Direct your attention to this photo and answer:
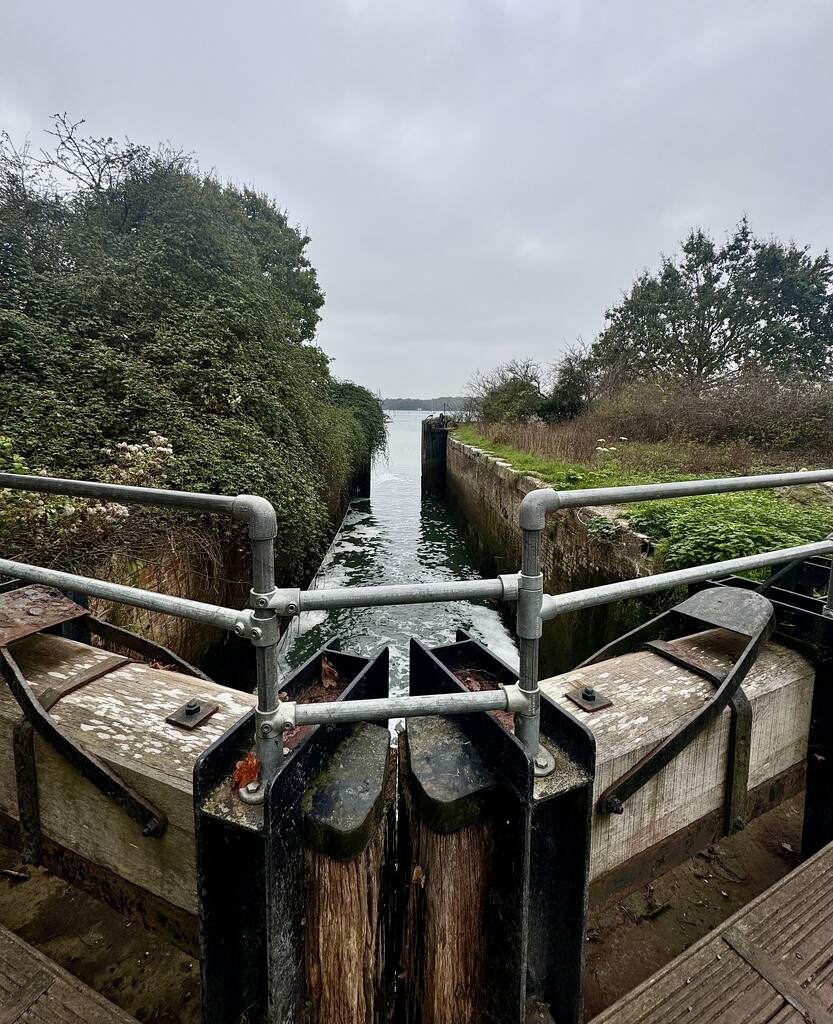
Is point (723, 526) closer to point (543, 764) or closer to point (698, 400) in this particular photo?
point (543, 764)

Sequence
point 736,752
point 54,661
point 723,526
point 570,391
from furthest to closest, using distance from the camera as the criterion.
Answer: point 570,391
point 723,526
point 54,661
point 736,752

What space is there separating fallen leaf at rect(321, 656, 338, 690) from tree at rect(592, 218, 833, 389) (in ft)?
63.4

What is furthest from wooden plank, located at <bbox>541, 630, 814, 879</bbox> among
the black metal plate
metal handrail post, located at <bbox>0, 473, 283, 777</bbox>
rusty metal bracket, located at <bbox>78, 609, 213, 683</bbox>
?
rusty metal bracket, located at <bbox>78, 609, 213, 683</bbox>

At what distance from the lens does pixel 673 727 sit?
1.46 m

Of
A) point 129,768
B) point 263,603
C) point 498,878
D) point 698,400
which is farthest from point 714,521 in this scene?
point 698,400

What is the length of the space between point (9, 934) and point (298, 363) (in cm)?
950

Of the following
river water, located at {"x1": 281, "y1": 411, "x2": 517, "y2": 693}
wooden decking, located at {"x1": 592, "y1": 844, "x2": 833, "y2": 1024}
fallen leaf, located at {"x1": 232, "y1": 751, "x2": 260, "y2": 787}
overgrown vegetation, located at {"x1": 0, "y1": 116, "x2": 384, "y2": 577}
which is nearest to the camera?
fallen leaf, located at {"x1": 232, "y1": 751, "x2": 260, "y2": 787}

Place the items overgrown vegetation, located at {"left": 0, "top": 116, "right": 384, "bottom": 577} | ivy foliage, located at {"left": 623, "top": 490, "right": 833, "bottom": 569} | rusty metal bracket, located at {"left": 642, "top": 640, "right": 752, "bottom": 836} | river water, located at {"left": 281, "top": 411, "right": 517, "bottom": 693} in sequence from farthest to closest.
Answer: river water, located at {"left": 281, "top": 411, "right": 517, "bottom": 693}, overgrown vegetation, located at {"left": 0, "top": 116, "right": 384, "bottom": 577}, ivy foliage, located at {"left": 623, "top": 490, "right": 833, "bottom": 569}, rusty metal bracket, located at {"left": 642, "top": 640, "right": 752, "bottom": 836}

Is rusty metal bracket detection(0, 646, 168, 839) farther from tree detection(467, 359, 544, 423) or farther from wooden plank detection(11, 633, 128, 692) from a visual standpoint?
tree detection(467, 359, 544, 423)

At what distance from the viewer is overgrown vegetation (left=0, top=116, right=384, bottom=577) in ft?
16.4

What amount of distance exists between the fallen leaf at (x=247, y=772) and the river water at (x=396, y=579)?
0.49 meters

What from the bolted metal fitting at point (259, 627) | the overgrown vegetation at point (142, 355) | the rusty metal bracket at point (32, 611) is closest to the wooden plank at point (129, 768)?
the rusty metal bracket at point (32, 611)

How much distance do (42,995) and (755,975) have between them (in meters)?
1.90

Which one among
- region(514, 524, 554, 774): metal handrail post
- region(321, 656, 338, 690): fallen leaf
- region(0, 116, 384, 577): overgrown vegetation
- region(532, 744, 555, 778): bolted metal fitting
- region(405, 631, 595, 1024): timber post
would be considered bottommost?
region(405, 631, 595, 1024): timber post
